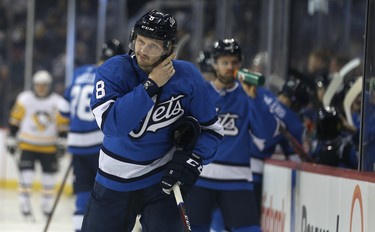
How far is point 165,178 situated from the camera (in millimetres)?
3570

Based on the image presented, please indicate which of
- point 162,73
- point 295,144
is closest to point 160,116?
point 162,73

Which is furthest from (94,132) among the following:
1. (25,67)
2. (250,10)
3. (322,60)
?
(25,67)

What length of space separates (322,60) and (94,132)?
218cm

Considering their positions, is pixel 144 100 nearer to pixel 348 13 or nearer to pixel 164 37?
pixel 164 37

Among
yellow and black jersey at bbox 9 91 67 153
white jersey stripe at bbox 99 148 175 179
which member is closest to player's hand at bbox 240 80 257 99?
white jersey stripe at bbox 99 148 175 179

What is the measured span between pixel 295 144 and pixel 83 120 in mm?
1573

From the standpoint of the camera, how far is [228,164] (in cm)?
508

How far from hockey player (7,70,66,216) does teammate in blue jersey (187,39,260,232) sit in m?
4.35

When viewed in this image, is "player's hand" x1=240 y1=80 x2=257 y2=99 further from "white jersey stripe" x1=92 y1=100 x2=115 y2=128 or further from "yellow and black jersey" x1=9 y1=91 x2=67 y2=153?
"yellow and black jersey" x1=9 y1=91 x2=67 y2=153

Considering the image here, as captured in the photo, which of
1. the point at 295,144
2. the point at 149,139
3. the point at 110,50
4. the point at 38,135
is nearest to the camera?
the point at 149,139

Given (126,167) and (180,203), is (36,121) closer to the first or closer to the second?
(126,167)

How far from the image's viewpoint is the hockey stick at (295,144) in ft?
18.5

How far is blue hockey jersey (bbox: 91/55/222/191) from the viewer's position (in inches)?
140

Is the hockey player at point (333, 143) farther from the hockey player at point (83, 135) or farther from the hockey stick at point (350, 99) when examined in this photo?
the hockey player at point (83, 135)
